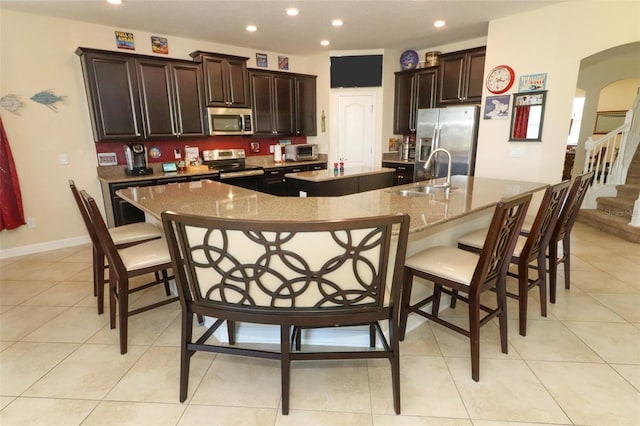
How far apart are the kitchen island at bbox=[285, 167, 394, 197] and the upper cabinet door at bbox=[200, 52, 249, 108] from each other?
5.22ft

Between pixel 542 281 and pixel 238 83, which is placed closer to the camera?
pixel 542 281

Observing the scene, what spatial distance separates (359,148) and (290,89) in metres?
1.55

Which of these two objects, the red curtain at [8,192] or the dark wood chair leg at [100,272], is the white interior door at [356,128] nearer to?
the dark wood chair leg at [100,272]

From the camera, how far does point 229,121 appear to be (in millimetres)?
4816

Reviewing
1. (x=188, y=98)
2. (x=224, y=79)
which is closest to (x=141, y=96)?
(x=188, y=98)

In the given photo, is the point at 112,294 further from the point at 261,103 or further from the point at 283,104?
the point at 283,104

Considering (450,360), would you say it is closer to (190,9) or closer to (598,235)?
(598,235)

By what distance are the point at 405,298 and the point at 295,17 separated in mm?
3459

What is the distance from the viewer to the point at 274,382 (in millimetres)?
1787

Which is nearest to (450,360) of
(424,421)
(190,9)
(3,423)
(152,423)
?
(424,421)

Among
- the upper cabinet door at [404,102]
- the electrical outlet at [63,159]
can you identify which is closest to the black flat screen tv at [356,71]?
the upper cabinet door at [404,102]

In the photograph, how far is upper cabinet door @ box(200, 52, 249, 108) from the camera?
4.53m


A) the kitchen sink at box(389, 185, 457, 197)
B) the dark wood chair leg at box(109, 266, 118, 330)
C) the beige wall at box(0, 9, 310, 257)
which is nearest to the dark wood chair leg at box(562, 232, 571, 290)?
the kitchen sink at box(389, 185, 457, 197)

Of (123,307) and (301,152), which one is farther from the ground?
(301,152)
